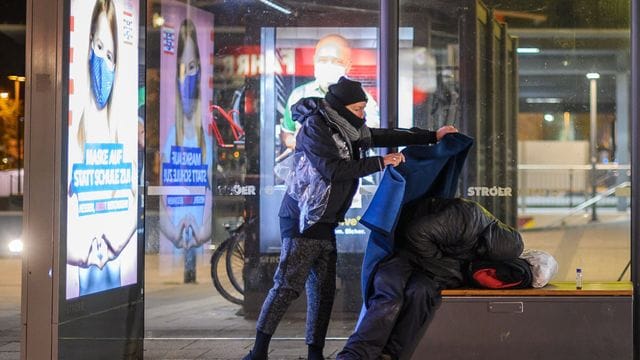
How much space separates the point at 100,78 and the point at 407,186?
5.96 feet

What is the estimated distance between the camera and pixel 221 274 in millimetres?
6875

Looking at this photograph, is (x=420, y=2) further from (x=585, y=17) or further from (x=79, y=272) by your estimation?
(x=79, y=272)

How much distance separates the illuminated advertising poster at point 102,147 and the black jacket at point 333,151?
1.00m

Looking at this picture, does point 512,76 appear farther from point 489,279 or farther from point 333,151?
point 489,279

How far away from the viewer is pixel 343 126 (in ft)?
16.9

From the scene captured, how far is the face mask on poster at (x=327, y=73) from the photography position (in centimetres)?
672

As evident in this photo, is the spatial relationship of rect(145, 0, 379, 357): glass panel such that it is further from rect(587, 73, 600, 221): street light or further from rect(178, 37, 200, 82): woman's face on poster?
rect(587, 73, 600, 221): street light

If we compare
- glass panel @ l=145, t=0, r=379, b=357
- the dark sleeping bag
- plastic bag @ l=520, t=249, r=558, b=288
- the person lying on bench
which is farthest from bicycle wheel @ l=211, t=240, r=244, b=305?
plastic bag @ l=520, t=249, r=558, b=288

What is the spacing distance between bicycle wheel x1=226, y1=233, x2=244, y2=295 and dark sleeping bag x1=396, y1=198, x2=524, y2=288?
2304 millimetres

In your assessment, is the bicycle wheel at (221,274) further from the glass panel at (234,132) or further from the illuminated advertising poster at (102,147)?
the illuminated advertising poster at (102,147)

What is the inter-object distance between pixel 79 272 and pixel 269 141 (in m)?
2.10

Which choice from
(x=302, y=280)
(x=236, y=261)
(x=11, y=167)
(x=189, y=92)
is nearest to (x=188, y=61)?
(x=189, y=92)

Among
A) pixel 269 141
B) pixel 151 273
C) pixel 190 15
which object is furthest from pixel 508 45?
pixel 151 273

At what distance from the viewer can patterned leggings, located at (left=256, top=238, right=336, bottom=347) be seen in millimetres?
5203
